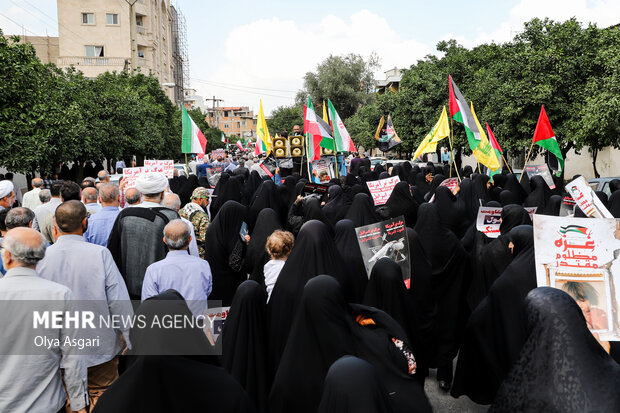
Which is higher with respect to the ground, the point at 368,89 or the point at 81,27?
the point at 81,27

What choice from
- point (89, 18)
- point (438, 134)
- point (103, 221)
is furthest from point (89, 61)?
point (103, 221)

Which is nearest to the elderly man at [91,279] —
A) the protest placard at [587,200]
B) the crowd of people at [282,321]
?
the crowd of people at [282,321]

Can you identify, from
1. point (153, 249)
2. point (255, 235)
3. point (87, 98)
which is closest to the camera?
point (153, 249)

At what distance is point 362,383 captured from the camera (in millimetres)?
2180

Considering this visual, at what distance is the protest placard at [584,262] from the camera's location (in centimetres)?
332

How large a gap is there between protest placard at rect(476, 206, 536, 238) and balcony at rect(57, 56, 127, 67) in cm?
4460

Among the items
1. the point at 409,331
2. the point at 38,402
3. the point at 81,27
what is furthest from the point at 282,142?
the point at 81,27

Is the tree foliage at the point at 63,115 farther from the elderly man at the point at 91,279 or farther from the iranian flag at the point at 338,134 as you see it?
the elderly man at the point at 91,279

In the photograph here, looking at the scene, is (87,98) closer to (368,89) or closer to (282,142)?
(282,142)

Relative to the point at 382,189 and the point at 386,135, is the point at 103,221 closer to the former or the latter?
the point at 382,189

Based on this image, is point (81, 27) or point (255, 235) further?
point (81, 27)

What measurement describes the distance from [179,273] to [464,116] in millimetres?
7456

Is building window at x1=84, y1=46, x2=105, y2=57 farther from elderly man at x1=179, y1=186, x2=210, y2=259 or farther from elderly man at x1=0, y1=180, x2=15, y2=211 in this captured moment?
elderly man at x1=179, y1=186, x2=210, y2=259

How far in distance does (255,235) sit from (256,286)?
A: 6.29ft
